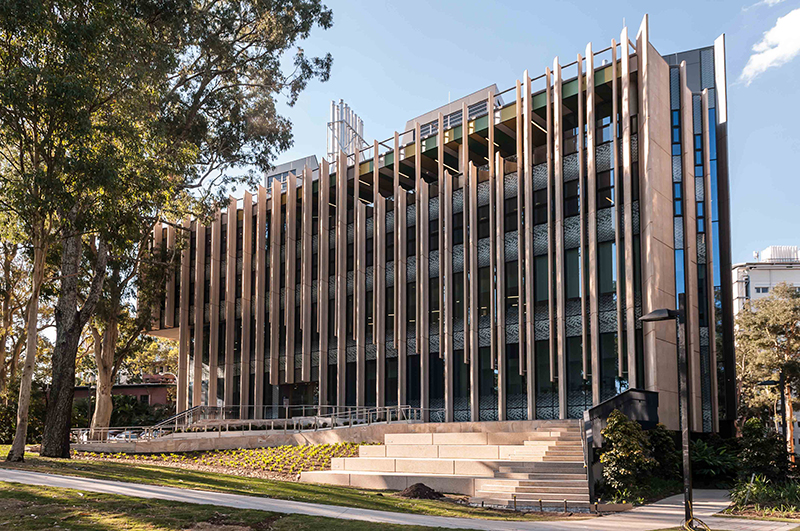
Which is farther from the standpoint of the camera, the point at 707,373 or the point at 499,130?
the point at 499,130

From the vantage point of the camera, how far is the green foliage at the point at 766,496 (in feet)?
51.5

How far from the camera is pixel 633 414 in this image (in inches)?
843

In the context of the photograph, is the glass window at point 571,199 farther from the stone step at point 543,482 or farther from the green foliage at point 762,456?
the stone step at point 543,482

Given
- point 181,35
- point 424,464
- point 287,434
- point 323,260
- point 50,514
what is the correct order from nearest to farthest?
point 50,514 < point 424,464 < point 181,35 < point 287,434 < point 323,260

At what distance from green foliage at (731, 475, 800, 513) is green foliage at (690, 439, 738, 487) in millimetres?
5990

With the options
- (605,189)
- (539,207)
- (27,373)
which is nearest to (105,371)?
(27,373)

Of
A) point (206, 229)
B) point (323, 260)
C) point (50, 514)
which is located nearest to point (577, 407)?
point (323, 260)

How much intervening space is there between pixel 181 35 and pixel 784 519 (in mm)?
23789

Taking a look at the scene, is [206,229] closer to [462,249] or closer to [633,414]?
[462,249]

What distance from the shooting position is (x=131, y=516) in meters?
11.4

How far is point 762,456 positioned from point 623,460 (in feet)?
11.8

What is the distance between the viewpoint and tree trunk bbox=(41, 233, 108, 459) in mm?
23047

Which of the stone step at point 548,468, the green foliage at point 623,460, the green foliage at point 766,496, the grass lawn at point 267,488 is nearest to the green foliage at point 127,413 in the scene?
the grass lawn at point 267,488

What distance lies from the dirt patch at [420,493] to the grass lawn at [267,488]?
0.39m
